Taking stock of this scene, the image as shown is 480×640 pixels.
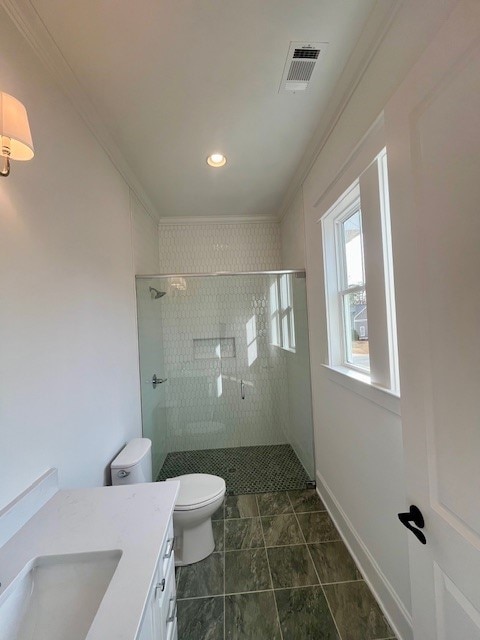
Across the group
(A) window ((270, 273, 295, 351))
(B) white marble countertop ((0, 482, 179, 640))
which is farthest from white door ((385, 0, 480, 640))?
(A) window ((270, 273, 295, 351))

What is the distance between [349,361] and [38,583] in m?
1.80

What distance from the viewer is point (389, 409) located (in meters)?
1.27

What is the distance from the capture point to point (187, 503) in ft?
5.55

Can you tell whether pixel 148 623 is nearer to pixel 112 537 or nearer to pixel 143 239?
pixel 112 537

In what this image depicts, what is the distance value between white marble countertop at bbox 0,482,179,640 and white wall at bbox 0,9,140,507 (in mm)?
149

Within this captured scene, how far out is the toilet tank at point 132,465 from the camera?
5.35 ft

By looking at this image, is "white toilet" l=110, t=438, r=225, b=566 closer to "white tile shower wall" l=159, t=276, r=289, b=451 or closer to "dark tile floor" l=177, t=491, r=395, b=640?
"dark tile floor" l=177, t=491, r=395, b=640

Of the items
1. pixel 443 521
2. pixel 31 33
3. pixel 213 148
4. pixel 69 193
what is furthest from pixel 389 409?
pixel 31 33

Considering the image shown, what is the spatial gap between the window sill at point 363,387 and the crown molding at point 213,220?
6.42ft

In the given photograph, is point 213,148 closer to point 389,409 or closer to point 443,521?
point 389,409

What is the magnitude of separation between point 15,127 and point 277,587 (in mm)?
2260

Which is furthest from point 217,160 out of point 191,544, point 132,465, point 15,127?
point 191,544

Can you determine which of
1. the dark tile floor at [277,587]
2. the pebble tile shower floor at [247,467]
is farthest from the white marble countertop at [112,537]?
the pebble tile shower floor at [247,467]

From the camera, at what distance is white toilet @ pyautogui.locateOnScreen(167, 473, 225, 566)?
1.68 metres
